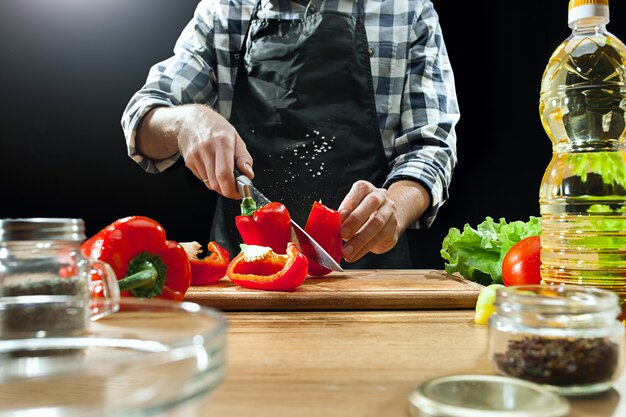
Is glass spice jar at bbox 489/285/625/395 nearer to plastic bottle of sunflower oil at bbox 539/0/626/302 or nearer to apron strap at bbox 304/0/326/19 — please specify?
plastic bottle of sunflower oil at bbox 539/0/626/302

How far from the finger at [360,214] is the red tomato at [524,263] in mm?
445

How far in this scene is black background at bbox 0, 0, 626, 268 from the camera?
260cm

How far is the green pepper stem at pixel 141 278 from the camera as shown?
3.16ft

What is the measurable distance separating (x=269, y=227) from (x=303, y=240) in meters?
0.08

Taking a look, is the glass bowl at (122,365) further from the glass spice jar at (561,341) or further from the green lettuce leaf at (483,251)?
the green lettuce leaf at (483,251)

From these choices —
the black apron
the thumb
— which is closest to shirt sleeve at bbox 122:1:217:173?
the black apron

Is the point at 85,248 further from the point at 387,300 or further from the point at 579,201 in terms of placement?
the point at 579,201

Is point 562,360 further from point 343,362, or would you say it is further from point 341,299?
point 341,299

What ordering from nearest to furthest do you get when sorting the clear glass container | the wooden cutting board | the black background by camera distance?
the clear glass container, the wooden cutting board, the black background

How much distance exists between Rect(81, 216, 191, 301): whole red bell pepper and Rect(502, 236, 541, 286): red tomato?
0.58m

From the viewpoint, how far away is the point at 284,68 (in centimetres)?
200

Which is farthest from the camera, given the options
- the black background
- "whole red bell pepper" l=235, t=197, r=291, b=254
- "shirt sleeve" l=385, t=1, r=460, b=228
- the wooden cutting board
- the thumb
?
the black background

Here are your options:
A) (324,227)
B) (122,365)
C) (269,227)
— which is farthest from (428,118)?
(122,365)

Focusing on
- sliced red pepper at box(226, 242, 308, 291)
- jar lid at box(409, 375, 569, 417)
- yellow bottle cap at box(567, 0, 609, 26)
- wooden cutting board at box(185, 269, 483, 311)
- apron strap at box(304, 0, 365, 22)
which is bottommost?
wooden cutting board at box(185, 269, 483, 311)
